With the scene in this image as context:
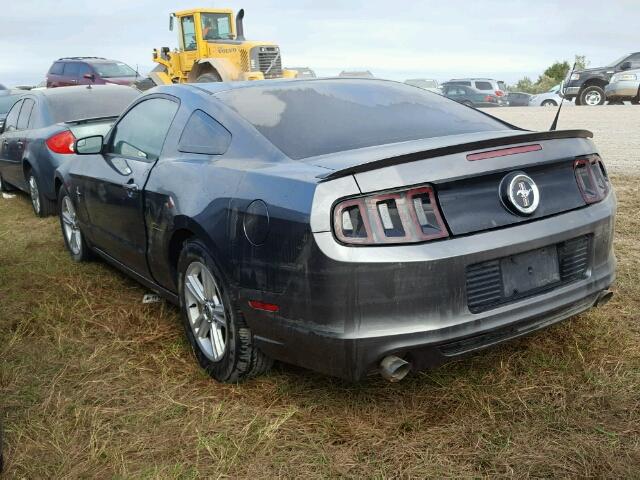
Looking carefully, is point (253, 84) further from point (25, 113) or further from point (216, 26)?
point (216, 26)

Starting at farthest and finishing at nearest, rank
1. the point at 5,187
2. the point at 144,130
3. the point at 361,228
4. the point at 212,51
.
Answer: the point at 212,51 < the point at 5,187 < the point at 144,130 < the point at 361,228

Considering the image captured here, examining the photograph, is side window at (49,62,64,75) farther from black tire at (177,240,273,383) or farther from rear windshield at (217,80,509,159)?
black tire at (177,240,273,383)

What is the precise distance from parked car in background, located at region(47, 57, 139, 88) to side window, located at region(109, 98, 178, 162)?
19448 millimetres

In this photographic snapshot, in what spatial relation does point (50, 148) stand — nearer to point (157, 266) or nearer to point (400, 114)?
point (157, 266)

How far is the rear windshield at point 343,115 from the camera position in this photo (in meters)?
3.29

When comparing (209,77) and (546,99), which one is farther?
(546,99)

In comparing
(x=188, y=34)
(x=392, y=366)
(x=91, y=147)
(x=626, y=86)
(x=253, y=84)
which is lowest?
(x=626, y=86)

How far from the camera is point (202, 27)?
1989 centimetres

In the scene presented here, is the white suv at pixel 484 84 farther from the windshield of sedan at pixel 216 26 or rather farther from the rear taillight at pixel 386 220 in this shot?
the rear taillight at pixel 386 220

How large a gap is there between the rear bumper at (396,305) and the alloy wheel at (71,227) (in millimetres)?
3372

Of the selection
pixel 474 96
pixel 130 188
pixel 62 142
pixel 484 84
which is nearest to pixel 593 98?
pixel 474 96

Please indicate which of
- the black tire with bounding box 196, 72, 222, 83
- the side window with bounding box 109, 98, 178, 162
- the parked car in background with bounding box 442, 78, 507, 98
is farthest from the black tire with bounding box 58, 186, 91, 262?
the parked car in background with bounding box 442, 78, 507, 98

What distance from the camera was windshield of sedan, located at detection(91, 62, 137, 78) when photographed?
77.5 feet

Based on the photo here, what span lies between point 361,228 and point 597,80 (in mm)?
24586
